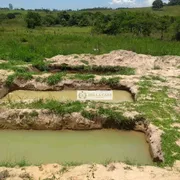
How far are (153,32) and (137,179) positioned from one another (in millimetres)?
26896

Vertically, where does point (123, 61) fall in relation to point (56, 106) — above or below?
above

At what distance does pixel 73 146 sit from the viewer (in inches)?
374

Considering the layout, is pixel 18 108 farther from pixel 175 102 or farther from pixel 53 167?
pixel 175 102

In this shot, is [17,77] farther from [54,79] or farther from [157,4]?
[157,4]

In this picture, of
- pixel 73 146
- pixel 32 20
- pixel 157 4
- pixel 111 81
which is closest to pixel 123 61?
pixel 111 81

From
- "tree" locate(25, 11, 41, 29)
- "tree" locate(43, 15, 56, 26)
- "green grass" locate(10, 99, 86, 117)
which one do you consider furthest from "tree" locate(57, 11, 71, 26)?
"green grass" locate(10, 99, 86, 117)

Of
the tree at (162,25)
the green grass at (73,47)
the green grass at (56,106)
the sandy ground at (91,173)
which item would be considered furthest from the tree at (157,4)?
the sandy ground at (91,173)

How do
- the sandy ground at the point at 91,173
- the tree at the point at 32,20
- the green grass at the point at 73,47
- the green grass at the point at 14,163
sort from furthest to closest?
1. the tree at the point at 32,20
2. the green grass at the point at 73,47
3. the green grass at the point at 14,163
4. the sandy ground at the point at 91,173

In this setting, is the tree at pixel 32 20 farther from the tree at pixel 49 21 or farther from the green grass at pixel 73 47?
the green grass at pixel 73 47

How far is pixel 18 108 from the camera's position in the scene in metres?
10.9

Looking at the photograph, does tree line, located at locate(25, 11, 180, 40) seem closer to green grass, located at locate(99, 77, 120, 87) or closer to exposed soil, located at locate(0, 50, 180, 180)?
exposed soil, located at locate(0, 50, 180, 180)

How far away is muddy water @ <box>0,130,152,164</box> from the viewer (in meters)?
8.74

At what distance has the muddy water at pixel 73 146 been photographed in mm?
8742

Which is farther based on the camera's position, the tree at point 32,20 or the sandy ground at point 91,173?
the tree at point 32,20
